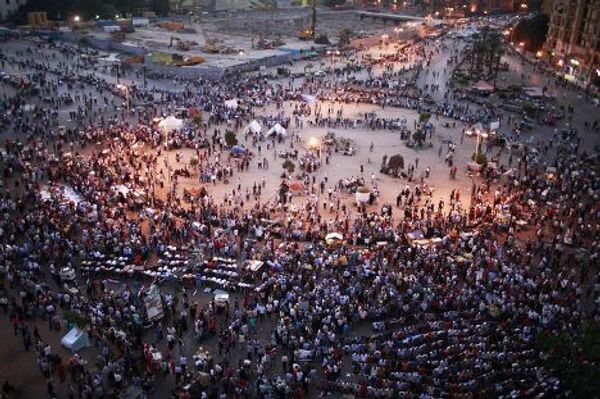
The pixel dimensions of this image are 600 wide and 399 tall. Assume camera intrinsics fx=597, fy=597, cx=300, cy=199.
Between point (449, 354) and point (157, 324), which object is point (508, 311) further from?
point (157, 324)

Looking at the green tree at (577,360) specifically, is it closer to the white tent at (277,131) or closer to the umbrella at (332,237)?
the umbrella at (332,237)

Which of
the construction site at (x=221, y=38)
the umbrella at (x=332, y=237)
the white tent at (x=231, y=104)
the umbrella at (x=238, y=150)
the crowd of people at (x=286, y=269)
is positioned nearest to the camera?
the crowd of people at (x=286, y=269)

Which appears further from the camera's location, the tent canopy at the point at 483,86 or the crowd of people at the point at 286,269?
the tent canopy at the point at 483,86

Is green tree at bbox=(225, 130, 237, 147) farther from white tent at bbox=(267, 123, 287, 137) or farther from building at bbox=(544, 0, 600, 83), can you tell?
building at bbox=(544, 0, 600, 83)

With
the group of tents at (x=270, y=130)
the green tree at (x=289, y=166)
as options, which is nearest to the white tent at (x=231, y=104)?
the group of tents at (x=270, y=130)

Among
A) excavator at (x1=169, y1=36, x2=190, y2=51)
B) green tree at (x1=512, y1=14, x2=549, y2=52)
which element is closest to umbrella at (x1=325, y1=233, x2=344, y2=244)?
excavator at (x1=169, y1=36, x2=190, y2=51)

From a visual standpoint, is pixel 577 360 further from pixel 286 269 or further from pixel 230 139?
pixel 230 139
